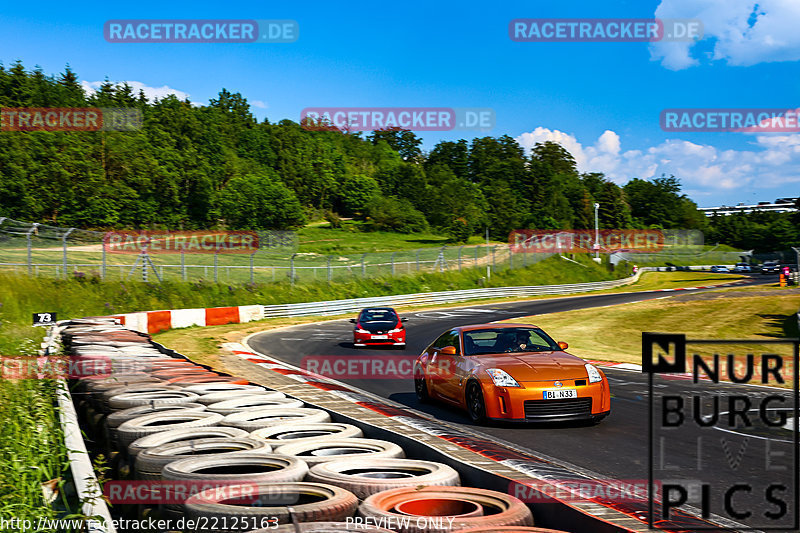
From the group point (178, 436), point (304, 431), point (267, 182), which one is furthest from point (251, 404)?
point (267, 182)

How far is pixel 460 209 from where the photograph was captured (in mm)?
120625

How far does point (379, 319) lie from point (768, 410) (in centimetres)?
1514

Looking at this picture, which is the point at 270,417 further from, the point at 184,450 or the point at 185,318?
the point at 185,318

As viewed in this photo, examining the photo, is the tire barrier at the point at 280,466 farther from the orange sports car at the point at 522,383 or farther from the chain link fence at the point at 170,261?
the chain link fence at the point at 170,261

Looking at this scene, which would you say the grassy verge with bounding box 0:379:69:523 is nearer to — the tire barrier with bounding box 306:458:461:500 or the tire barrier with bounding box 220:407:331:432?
the tire barrier with bounding box 220:407:331:432

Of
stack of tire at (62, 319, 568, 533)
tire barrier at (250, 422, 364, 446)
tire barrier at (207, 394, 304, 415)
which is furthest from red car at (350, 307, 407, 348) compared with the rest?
tire barrier at (250, 422, 364, 446)

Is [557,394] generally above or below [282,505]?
below

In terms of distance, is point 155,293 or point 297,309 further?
point 297,309

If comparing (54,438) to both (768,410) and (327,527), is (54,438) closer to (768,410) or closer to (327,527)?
(327,527)

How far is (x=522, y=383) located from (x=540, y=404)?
13.6 inches

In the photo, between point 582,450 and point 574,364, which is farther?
point 574,364

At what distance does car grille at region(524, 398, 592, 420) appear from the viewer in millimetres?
9109

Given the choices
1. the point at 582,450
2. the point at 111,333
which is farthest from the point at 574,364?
the point at 111,333

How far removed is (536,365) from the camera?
9523mm
